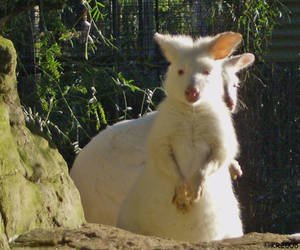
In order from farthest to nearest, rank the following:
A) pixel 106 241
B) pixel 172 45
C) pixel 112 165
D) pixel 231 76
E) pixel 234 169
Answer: pixel 231 76 < pixel 112 165 < pixel 234 169 < pixel 172 45 < pixel 106 241

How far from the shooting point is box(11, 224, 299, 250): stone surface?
9.96 feet

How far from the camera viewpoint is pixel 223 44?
13.8 feet

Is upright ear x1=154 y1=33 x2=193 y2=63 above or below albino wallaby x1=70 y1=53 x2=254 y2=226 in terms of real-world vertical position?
above

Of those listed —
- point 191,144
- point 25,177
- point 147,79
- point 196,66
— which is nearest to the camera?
point 25,177

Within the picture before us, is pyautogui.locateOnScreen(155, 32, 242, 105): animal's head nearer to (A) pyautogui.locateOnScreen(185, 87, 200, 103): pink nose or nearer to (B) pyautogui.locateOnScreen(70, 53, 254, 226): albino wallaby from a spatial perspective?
(A) pyautogui.locateOnScreen(185, 87, 200, 103): pink nose

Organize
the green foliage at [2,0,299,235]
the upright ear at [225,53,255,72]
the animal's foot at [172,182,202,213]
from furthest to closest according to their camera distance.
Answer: the green foliage at [2,0,299,235]
the upright ear at [225,53,255,72]
the animal's foot at [172,182,202,213]

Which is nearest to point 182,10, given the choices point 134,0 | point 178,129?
point 134,0

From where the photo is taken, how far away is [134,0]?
6.86 metres

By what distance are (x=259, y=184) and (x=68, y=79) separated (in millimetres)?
2604

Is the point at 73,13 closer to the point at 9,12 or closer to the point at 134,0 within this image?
the point at 134,0

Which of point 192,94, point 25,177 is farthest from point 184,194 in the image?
point 25,177

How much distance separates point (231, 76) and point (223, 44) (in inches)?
57.8

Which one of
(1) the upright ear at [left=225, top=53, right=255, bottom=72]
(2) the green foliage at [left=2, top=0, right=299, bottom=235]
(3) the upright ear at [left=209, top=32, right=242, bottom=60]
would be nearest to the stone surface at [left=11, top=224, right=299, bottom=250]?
(3) the upright ear at [left=209, top=32, right=242, bottom=60]

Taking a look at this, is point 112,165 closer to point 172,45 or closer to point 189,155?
point 189,155
